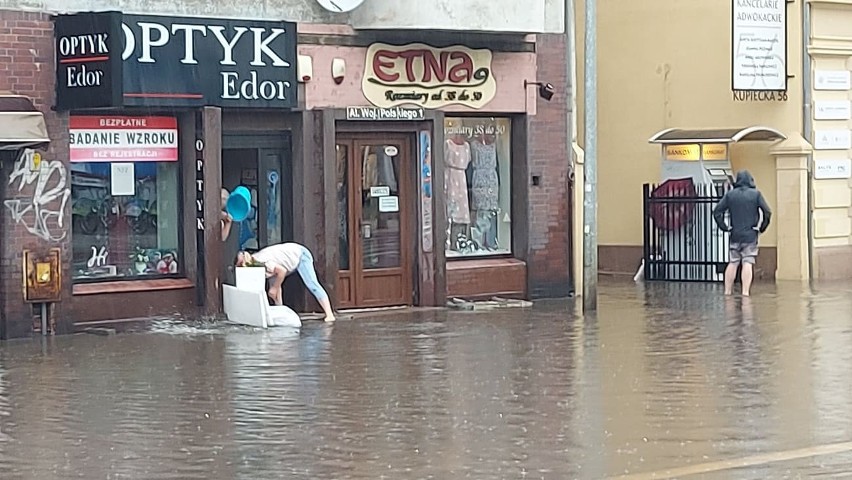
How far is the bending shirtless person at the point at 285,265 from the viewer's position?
60.6 feet

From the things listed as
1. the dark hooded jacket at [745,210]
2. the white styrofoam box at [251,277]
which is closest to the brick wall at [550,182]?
the dark hooded jacket at [745,210]

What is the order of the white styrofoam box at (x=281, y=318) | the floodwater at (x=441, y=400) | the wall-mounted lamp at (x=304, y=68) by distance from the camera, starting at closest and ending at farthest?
the floodwater at (x=441, y=400)
the white styrofoam box at (x=281, y=318)
the wall-mounted lamp at (x=304, y=68)

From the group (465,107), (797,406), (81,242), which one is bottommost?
(797,406)

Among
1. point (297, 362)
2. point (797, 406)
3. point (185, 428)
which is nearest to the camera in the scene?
point (185, 428)

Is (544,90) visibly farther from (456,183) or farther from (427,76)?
(427,76)

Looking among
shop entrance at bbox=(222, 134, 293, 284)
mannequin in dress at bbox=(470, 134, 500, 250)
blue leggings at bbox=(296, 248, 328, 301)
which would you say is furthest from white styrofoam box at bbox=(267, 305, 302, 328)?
mannequin in dress at bbox=(470, 134, 500, 250)

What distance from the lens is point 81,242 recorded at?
715 inches

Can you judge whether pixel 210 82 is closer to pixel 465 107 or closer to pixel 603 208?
pixel 465 107

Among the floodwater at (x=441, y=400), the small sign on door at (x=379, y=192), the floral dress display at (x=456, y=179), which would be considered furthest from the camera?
the floral dress display at (x=456, y=179)

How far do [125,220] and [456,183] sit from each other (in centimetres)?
479

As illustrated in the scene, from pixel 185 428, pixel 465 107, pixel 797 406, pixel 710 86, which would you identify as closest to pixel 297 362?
pixel 185 428

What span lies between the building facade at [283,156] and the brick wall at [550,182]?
0.08 feet

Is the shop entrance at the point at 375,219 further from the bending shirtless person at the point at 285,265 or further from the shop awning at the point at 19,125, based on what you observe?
the shop awning at the point at 19,125

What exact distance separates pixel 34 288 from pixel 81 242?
990 mm
